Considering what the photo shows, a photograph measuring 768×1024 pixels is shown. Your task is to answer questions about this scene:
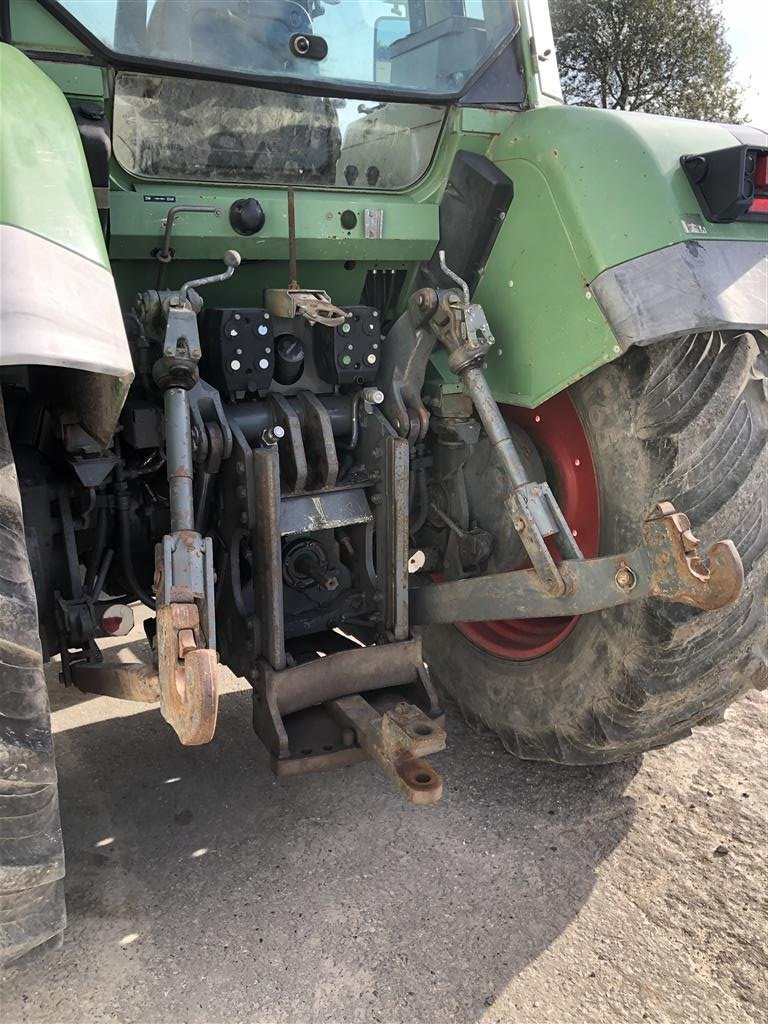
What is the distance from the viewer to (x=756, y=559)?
2035 mm

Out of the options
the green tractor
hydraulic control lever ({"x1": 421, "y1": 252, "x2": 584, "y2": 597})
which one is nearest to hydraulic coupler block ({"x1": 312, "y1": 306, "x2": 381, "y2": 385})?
the green tractor

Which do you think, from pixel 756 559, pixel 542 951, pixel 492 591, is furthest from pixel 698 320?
pixel 542 951

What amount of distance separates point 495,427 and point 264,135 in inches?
38.7

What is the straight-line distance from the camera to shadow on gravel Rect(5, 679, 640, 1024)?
1922 millimetres

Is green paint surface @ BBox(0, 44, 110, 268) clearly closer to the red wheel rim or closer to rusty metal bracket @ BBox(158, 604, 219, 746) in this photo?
rusty metal bracket @ BBox(158, 604, 219, 746)

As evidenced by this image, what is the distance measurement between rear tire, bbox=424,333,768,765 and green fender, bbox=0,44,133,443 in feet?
3.77

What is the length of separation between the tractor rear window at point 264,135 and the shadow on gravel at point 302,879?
67.6 inches

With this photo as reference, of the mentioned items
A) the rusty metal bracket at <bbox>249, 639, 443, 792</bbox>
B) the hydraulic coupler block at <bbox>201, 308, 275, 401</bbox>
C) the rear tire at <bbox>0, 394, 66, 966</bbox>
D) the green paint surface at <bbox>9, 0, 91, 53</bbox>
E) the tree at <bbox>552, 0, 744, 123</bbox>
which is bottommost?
the rusty metal bracket at <bbox>249, 639, 443, 792</bbox>

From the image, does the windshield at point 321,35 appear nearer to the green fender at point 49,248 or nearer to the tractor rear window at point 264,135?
the tractor rear window at point 264,135

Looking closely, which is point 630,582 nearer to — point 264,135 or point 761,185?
point 761,185

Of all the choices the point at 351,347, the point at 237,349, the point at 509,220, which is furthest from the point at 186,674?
the point at 509,220

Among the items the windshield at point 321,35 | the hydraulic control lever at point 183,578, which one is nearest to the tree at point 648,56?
the windshield at point 321,35

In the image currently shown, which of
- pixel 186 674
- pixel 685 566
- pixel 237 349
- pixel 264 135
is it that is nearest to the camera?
pixel 186 674

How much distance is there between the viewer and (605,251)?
6.44 feet
